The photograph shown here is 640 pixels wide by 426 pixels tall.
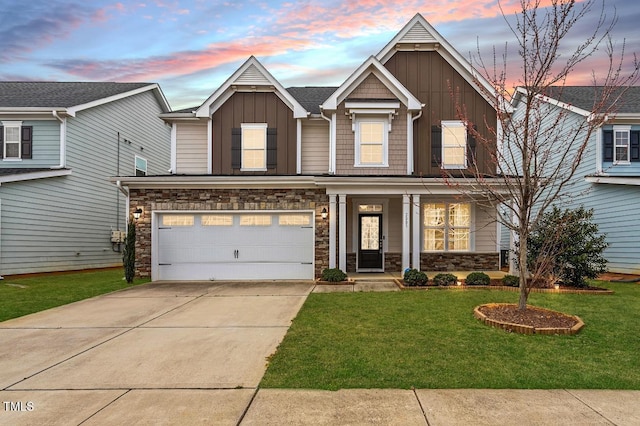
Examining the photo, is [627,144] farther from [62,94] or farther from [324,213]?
[62,94]

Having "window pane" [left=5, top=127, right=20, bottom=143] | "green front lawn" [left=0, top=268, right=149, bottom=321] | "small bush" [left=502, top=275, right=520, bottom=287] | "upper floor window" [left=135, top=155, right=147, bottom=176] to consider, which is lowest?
"green front lawn" [left=0, top=268, right=149, bottom=321]

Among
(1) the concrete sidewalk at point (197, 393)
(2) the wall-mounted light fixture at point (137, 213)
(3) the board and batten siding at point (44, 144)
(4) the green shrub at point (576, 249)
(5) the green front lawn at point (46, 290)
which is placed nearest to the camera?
(1) the concrete sidewalk at point (197, 393)

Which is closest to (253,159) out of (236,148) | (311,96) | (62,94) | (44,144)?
(236,148)

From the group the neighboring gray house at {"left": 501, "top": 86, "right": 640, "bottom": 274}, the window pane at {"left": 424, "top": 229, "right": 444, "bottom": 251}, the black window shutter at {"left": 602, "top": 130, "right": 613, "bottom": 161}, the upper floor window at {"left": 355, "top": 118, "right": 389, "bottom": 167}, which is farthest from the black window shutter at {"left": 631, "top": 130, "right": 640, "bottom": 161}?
the upper floor window at {"left": 355, "top": 118, "right": 389, "bottom": 167}

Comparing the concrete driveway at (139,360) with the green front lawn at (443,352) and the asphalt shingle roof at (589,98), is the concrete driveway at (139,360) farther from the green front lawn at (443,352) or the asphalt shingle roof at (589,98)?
the asphalt shingle roof at (589,98)

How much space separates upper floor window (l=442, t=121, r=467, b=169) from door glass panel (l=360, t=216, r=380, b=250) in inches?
138

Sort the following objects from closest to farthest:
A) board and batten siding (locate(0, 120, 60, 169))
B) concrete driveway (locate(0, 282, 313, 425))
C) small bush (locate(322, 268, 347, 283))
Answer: concrete driveway (locate(0, 282, 313, 425))
small bush (locate(322, 268, 347, 283))
board and batten siding (locate(0, 120, 60, 169))

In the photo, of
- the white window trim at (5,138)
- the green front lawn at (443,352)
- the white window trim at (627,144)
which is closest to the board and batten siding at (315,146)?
the green front lawn at (443,352)

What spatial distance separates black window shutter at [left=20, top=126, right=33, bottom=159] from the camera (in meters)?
15.0

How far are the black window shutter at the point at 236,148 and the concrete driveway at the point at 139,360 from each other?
6434mm

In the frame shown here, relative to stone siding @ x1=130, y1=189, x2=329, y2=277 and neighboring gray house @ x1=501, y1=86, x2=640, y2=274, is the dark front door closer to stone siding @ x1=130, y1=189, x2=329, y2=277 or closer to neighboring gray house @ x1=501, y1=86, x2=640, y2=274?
stone siding @ x1=130, y1=189, x2=329, y2=277

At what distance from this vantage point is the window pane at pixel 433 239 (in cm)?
1412

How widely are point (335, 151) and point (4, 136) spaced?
14003 millimetres

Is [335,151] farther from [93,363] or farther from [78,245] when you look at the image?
[78,245]
